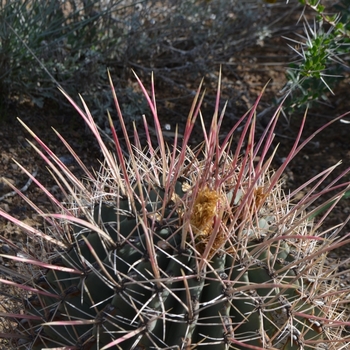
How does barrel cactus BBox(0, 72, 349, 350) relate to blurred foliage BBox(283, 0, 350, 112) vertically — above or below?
above

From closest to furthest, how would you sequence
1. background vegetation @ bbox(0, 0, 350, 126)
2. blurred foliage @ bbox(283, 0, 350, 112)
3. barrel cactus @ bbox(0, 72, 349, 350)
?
1. barrel cactus @ bbox(0, 72, 349, 350)
2. blurred foliage @ bbox(283, 0, 350, 112)
3. background vegetation @ bbox(0, 0, 350, 126)

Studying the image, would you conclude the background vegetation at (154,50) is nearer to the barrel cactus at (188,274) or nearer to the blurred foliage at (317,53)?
the blurred foliage at (317,53)

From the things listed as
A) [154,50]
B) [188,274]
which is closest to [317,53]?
[154,50]

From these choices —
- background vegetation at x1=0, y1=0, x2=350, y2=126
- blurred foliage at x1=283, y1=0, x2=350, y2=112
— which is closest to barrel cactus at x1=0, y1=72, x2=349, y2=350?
blurred foliage at x1=283, y1=0, x2=350, y2=112

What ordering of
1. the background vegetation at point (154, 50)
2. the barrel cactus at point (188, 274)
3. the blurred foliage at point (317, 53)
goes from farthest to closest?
the background vegetation at point (154, 50) < the blurred foliage at point (317, 53) < the barrel cactus at point (188, 274)

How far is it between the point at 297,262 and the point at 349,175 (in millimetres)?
1863

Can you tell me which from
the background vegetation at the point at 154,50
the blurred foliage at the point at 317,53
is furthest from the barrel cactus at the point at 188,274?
the background vegetation at the point at 154,50

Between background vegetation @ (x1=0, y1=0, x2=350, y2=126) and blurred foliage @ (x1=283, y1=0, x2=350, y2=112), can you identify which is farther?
background vegetation @ (x1=0, y1=0, x2=350, y2=126)

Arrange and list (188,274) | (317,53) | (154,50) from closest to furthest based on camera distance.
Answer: (188,274) → (317,53) → (154,50)

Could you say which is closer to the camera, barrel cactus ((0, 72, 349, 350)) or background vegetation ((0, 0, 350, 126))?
barrel cactus ((0, 72, 349, 350))

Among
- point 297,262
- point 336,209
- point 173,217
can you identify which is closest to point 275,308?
point 297,262

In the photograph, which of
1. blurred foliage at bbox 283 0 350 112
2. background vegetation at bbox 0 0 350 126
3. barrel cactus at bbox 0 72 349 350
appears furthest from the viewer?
background vegetation at bbox 0 0 350 126

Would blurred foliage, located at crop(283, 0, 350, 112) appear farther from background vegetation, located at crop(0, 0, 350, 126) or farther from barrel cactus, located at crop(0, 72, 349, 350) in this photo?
barrel cactus, located at crop(0, 72, 349, 350)

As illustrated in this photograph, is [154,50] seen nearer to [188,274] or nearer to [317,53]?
[317,53]
